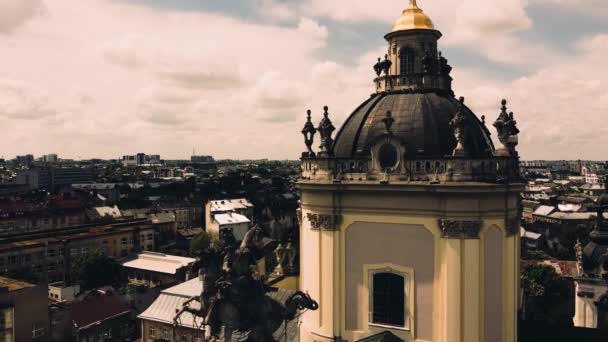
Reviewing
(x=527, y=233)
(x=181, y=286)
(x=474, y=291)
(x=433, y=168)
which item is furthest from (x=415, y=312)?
(x=527, y=233)

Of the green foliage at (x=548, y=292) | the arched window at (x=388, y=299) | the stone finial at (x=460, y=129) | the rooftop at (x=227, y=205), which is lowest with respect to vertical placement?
the green foliage at (x=548, y=292)

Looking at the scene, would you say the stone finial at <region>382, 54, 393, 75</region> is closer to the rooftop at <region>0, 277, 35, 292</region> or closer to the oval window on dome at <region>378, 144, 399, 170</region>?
the oval window on dome at <region>378, 144, 399, 170</region>

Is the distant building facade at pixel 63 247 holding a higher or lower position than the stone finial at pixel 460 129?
lower

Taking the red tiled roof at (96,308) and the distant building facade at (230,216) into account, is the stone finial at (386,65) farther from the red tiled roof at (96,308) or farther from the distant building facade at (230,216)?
the distant building facade at (230,216)

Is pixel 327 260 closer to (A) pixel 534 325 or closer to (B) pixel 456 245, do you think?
(B) pixel 456 245

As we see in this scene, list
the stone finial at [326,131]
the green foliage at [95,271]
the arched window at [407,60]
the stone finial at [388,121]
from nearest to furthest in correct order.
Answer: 1. the stone finial at [388,121]
2. the stone finial at [326,131]
3. the arched window at [407,60]
4. the green foliage at [95,271]

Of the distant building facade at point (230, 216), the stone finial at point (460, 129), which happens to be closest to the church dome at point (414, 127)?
the stone finial at point (460, 129)

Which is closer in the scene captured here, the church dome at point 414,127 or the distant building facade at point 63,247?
the church dome at point 414,127
